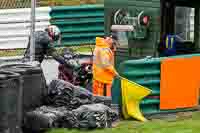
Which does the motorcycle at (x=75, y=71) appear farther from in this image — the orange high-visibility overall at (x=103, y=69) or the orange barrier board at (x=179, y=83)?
the orange barrier board at (x=179, y=83)

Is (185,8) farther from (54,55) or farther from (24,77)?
(24,77)

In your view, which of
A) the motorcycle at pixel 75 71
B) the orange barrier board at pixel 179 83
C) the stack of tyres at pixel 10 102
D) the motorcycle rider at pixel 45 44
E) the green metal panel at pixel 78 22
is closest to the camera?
the stack of tyres at pixel 10 102

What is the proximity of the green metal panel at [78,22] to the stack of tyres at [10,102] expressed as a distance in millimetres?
12061

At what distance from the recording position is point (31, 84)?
10.2 m

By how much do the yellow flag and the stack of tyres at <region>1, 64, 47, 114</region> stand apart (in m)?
1.37

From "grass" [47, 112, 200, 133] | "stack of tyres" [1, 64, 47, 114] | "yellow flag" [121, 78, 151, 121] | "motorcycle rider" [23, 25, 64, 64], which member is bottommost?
"grass" [47, 112, 200, 133]

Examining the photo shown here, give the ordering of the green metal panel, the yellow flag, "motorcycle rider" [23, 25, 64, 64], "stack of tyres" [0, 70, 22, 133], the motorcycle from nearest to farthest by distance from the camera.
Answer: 1. "stack of tyres" [0, 70, 22, 133]
2. the yellow flag
3. "motorcycle rider" [23, 25, 64, 64]
4. the motorcycle
5. the green metal panel

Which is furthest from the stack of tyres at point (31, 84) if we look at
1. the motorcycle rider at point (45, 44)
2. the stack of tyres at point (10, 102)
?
the motorcycle rider at point (45, 44)

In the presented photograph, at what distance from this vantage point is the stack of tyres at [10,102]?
903cm

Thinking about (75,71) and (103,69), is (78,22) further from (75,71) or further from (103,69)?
(103,69)

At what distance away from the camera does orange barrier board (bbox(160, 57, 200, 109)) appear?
11.5m

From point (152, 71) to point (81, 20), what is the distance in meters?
10.6

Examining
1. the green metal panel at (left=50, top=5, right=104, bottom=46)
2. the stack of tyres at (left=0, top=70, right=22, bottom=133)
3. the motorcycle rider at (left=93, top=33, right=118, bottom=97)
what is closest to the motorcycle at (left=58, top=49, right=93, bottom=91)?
the motorcycle rider at (left=93, top=33, right=118, bottom=97)

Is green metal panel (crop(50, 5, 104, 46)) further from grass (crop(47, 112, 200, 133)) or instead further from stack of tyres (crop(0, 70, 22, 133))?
stack of tyres (crop(0, 70, 22, 133))
